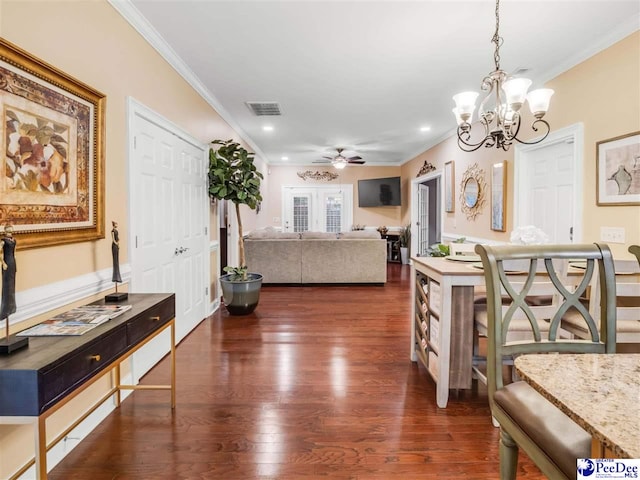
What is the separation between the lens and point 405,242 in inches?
332

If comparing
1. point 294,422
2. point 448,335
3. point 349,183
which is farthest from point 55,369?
point 349,183

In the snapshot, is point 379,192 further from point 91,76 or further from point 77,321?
point 77,321

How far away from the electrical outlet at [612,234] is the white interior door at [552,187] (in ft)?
0.81

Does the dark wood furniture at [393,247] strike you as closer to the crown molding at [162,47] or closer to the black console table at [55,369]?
the crown molding at [162,47]

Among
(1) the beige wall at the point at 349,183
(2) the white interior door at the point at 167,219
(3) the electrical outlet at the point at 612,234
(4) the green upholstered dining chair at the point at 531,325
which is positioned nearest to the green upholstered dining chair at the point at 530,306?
(4) the green upholstered dining chair at the point at 531,325

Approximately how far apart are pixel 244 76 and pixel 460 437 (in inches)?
140

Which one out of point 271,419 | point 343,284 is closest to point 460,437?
point 271,419

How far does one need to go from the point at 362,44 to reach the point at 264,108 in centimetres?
200

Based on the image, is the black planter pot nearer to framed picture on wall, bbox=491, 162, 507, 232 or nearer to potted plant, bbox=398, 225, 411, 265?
framed picture on wall, bbox=491, 162, 507, 232

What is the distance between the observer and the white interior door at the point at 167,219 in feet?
8.38

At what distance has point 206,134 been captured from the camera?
4.03 m

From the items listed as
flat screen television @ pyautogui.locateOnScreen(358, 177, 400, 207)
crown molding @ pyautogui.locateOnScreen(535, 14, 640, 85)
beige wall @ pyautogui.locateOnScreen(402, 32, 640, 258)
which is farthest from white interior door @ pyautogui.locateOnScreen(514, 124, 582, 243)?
flat screen television @ pyautogui.locateOnScreen(358, 177, 400, 207)

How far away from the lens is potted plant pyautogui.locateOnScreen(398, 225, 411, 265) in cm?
830

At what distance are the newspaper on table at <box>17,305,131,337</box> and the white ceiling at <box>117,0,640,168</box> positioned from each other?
1964 mm
